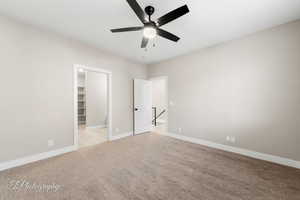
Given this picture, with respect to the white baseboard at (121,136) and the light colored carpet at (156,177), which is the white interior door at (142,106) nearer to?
the white baseboard at (121,136)

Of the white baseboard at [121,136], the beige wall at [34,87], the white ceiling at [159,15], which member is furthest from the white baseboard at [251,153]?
the beige wall at [34,87]

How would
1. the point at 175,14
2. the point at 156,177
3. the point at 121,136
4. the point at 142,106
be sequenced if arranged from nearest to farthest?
the point at 175,14
the point at 156,177
the point at 121,136
the point at 142,106

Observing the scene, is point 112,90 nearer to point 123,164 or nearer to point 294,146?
point 123,164

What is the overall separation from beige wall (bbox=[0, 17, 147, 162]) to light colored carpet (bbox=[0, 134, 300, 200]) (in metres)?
0.51

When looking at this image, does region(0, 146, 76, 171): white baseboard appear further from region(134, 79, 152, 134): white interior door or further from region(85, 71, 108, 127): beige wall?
region(85, 71, 108, 127): beige wall

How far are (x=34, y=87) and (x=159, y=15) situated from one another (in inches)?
114

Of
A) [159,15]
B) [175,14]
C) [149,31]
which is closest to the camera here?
[175,14]

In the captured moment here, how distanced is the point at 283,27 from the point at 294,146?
7.68 feet

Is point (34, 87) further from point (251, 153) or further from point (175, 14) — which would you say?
point (251, 153)

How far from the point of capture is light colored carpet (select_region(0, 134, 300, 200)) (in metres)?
1.62

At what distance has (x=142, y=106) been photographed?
471cm

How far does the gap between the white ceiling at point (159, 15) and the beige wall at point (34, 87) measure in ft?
1.07

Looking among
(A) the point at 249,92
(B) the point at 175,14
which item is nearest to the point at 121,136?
(B) the point at 175,14

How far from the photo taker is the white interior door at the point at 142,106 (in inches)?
177
